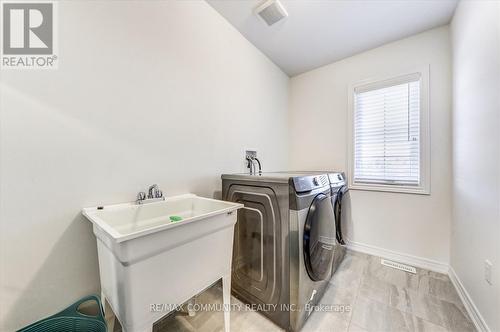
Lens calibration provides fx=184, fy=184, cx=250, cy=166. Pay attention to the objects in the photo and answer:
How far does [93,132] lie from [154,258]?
0.75 m

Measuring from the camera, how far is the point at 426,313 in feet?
4.23

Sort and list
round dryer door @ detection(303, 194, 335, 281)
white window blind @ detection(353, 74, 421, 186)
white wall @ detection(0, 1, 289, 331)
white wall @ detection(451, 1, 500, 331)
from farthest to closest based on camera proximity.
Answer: white window blind @ detection(353, 74, 421, 186), round dryer door @ detection(303, 194, 335, 281), white wall @ detection(451, 1, 500, 331), white wall @ detection(0, 1, 289, 331)

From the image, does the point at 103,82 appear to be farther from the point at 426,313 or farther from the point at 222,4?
the point at 426,313

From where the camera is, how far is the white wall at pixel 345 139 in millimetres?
1771

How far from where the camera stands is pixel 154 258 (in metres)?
0.71

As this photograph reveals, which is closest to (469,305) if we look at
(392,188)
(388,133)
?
(392,188)

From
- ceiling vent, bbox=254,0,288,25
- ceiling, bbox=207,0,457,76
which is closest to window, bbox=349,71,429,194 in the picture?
ceiling, bbox=207,0,457,76

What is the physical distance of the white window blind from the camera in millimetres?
1913

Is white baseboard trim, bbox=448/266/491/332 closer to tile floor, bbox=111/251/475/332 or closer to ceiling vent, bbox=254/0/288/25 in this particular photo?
tile floor, bbox=111/251/475/332

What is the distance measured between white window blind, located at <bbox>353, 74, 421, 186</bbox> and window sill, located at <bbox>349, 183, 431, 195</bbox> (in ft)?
0.15

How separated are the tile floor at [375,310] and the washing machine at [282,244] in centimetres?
10

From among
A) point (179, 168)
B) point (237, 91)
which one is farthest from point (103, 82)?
point (237, 91)

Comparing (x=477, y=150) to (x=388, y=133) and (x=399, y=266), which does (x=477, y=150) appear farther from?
(x=399, y=266)

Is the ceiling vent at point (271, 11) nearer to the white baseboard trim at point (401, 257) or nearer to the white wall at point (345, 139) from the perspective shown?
the white wall at point (345, 139)
